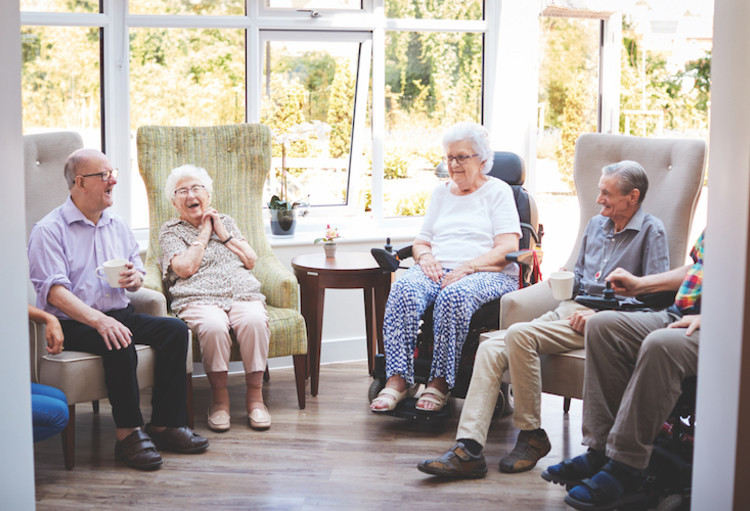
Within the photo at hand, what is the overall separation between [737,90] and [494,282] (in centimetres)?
200

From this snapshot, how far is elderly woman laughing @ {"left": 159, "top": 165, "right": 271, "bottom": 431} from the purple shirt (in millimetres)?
355

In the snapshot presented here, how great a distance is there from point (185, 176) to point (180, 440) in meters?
1.15

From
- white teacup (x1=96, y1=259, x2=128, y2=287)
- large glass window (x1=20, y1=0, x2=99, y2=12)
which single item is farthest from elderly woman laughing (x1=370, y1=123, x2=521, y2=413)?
large glass window (x1=20, y1=0, x2=99, y2=12)

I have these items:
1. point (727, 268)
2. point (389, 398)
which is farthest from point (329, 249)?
point (727, 268)

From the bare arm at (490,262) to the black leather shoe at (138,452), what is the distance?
1343 mm

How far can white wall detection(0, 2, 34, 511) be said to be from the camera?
171 centimetres

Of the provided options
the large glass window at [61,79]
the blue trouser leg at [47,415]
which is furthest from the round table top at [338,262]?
the blue trouser leg at [47,415]

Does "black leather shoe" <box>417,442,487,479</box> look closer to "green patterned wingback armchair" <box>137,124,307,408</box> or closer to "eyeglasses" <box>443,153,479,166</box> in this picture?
"green patterned wingback armchair" <box>137,124,307,408</box>

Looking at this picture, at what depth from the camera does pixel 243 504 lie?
2889 millimetres

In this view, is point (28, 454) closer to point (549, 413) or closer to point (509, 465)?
point (509, 465)

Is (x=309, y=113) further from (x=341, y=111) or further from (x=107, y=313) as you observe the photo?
(x=107, y=313)

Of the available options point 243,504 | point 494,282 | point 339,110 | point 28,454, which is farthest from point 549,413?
point 28,454

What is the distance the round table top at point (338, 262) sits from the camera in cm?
408

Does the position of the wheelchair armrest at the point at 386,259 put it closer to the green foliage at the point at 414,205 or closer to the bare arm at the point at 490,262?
the bare arm at the point at 490,262
